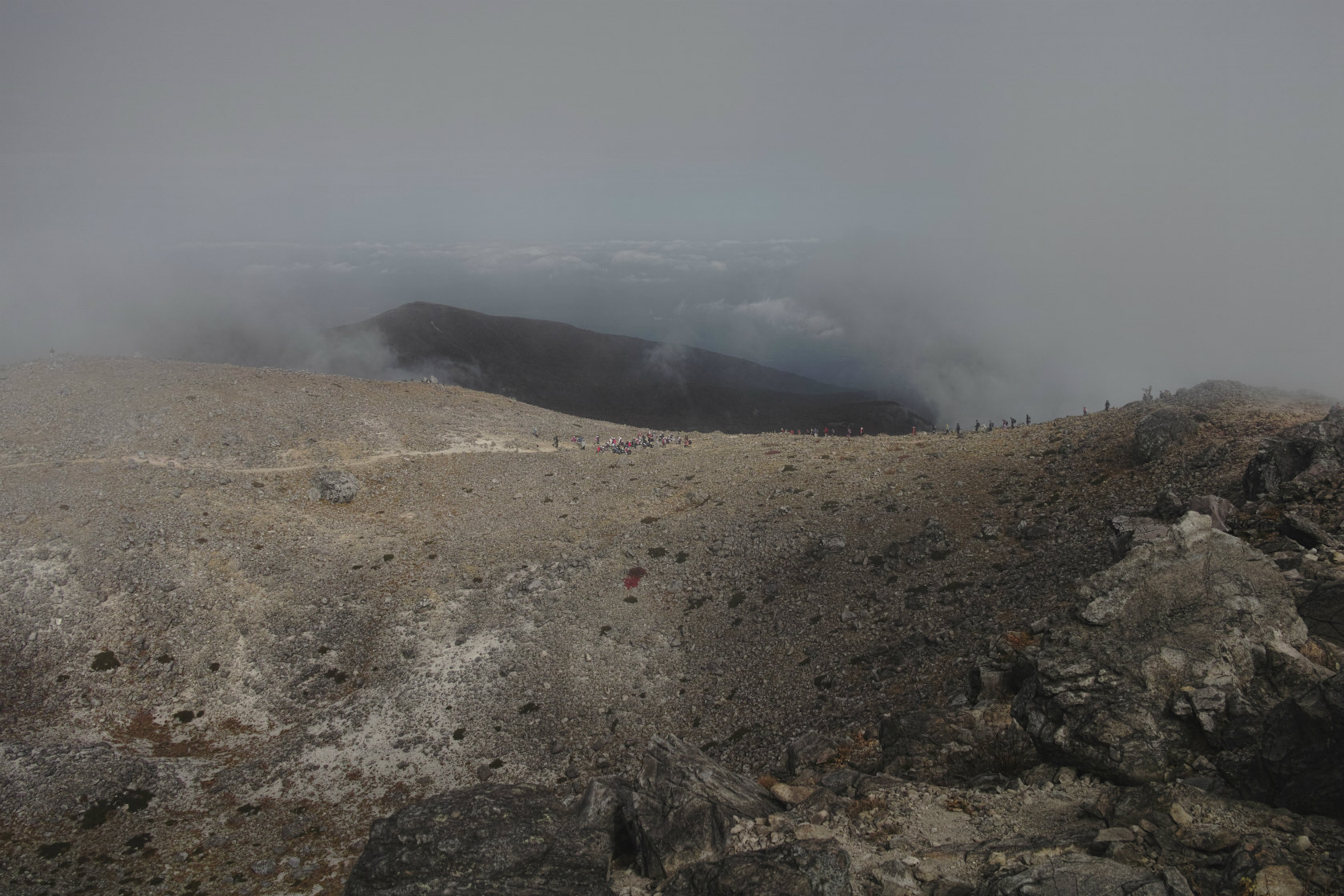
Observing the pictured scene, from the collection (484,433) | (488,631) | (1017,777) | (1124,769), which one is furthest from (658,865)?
(484,433)

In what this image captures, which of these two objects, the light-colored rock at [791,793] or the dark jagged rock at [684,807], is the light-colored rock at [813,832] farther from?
the light-colored rock at [791,793]

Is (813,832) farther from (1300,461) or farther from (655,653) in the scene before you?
(1300,461)

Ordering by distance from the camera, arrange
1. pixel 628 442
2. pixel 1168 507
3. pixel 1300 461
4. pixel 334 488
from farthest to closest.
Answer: pixel 628 442, pixel 334 488, pixel 1168 507, pixel 1300 461

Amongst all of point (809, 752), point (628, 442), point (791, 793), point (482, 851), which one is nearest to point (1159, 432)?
point (809, 752)

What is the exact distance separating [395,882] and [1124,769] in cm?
2503

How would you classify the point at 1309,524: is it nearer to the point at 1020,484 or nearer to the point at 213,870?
the point at 1020,484

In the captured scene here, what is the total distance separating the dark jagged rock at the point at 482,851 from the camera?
21.1 m

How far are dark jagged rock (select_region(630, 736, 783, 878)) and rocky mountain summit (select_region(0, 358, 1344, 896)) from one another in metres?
0.14

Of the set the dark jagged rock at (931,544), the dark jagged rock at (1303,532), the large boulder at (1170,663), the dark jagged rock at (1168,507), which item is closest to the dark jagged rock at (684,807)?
the large boulder at (1170,663)

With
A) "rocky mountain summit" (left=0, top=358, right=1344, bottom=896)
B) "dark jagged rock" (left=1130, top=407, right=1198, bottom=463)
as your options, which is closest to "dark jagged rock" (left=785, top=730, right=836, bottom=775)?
"rocky mountain summit" (left=0, top=358, right=1344, bottom=896)

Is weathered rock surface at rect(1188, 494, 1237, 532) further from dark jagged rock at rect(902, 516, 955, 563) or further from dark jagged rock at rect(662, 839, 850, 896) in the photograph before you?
dark jagged rock at rect(662, 839, 850, 896)

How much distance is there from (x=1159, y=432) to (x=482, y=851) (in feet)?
178

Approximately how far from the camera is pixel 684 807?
922 inches

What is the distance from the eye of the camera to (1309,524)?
2878 centimetres
